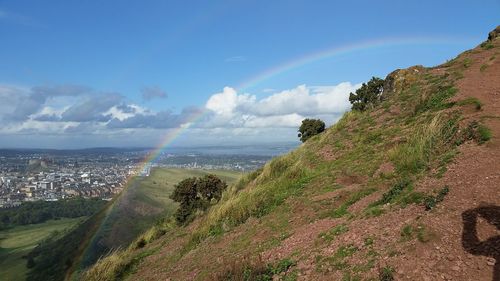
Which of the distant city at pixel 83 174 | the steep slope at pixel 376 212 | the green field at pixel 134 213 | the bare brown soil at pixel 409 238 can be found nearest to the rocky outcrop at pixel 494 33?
the steep slope at pixel 376 212

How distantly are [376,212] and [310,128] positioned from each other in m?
24.8

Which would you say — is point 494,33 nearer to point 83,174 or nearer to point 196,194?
point 196,194

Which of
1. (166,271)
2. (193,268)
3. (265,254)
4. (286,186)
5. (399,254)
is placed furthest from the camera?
(286,186)

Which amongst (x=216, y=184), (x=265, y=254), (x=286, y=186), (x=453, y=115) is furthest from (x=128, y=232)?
(x=453, y=115)

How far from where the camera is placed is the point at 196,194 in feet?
83.0

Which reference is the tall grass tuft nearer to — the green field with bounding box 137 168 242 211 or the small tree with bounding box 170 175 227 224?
the small tree with bounding box 170 175 227 224

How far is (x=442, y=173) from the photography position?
10.1m

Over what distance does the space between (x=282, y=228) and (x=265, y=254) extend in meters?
1.91

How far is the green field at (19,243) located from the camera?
99.5ft

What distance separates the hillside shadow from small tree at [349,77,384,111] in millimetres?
24309

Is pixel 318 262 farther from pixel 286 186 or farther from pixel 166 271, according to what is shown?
pixel 286 186

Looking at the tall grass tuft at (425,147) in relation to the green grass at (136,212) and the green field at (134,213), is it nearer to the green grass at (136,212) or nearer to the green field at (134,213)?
the green field at (134,213)

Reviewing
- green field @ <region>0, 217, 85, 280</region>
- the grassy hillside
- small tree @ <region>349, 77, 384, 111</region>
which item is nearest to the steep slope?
the grassy hillside

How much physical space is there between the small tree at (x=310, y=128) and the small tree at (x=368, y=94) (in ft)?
10.7
